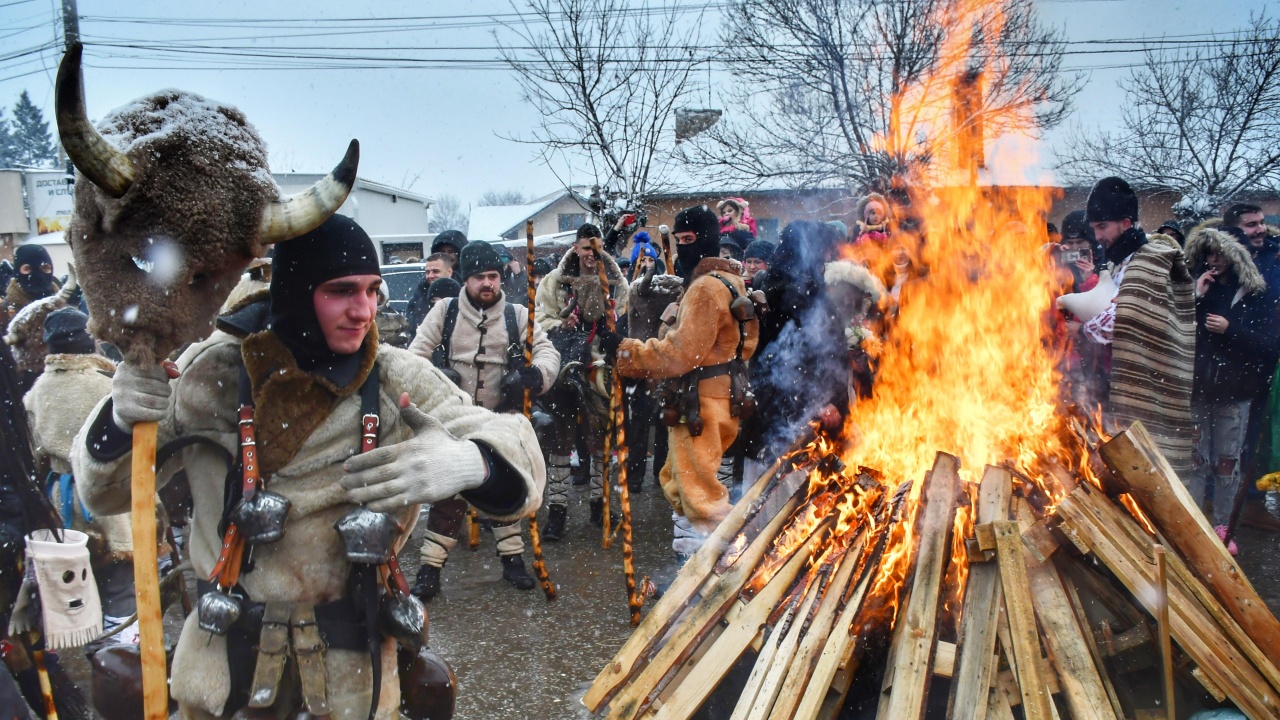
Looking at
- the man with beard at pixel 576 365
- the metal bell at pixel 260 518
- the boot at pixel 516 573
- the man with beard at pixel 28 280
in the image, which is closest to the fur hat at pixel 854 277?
the man with beard at pixel 576 365

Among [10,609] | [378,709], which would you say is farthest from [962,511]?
[10,609]

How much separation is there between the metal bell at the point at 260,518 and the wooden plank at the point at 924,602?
83.8 inches

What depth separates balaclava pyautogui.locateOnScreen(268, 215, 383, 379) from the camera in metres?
2.41

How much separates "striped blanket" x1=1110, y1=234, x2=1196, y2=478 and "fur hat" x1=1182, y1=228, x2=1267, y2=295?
1.23 m

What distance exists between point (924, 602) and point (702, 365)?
8.45ft

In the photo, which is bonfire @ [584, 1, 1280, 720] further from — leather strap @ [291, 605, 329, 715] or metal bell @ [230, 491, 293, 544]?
metal bell @ [230, 491, 293, 544]

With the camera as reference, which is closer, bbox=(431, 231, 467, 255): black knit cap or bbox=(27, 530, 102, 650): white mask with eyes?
bbox=(27, 530, 102, 650): white mask with eyes

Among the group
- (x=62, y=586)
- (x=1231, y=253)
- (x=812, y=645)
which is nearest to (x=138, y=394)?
(x=62, y=586)

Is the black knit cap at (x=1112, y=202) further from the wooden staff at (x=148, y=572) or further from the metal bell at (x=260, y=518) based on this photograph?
the wooden staff at (x=148, y=572)

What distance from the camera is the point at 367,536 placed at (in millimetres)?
2305

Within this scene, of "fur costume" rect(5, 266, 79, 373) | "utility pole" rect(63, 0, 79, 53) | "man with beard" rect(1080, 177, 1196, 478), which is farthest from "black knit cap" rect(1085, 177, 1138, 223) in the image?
"utility pole" rect(63, 0, 79, 53)

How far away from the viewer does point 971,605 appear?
3.14 metres

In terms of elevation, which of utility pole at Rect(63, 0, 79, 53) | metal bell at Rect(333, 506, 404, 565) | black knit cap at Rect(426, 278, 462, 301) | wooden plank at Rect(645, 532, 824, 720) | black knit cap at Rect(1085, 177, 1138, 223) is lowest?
wooden plank at Rect(645, 532, 824, 720)

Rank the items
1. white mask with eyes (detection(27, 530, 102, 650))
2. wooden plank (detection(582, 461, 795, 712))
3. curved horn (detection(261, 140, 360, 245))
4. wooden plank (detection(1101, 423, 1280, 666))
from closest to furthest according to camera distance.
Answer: curved horn (detection(261, 140, 360, 245))
wooden plank (detection(1101, 423, 1280, 666))
white mask with eyes (detection(27, 530, 102, 650))
wooden plank (detection(582, 461, 795, 712))
